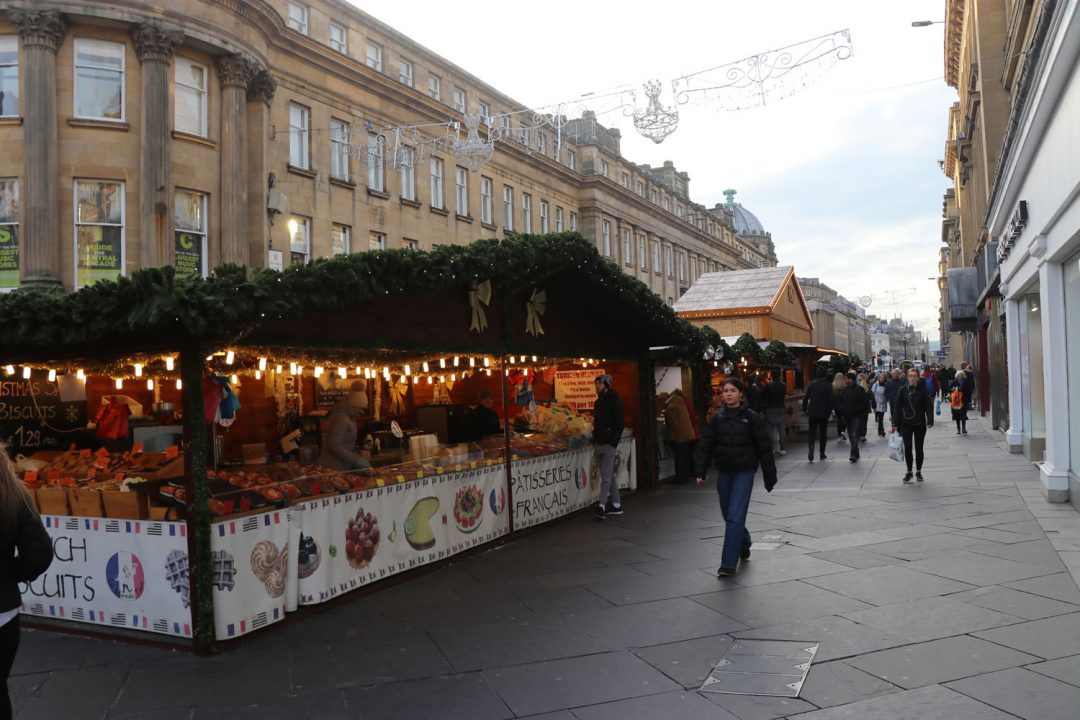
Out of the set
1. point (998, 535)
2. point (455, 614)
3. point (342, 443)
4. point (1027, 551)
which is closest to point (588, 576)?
point (455, 614)

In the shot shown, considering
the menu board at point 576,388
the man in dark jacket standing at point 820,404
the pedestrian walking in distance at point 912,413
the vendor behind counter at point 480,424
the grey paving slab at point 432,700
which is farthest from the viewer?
the man in dark jacket standing at point 820,404

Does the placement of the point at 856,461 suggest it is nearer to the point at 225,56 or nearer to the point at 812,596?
the point at 812,596

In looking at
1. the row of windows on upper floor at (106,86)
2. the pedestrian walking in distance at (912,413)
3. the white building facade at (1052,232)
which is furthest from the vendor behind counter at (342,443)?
the row of windows on upper floor at (106,86)

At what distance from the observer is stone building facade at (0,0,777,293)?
19.0 meters

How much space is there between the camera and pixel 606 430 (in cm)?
1090

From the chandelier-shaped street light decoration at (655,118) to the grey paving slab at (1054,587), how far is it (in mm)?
8689

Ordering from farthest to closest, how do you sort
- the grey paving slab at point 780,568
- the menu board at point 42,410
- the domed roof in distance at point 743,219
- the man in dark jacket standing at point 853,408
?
the domed roof in distance at point 743,219 < the man in dark jacket standing at point 853,408 < the menu board at point 42,410 < the grey paving slab at point 780,568

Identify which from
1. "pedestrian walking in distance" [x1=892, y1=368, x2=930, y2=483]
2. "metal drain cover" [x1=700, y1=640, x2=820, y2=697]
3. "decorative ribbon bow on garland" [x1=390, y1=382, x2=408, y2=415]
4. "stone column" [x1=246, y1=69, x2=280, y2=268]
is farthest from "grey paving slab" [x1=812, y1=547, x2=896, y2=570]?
"stone column" [x1=246, y1=69, x2=280, y2=268]

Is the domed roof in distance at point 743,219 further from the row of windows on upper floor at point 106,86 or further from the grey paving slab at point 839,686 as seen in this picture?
the grey paving slab at point 839,686

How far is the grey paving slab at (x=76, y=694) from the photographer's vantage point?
487 cm

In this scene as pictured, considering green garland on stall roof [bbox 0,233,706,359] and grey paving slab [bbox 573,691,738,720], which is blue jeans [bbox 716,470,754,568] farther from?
green garland on stall roof [bbox 0,233,706,359]

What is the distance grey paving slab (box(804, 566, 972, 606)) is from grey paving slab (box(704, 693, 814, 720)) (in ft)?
7.08

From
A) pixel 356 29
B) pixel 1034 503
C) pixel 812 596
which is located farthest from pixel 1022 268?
pixel 356 29

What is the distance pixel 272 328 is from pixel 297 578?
6.69 ft
